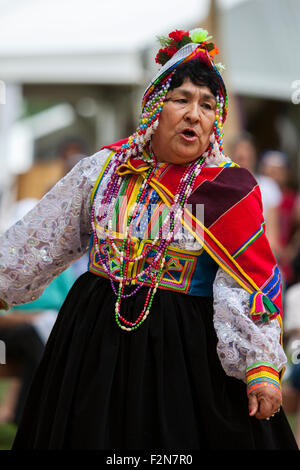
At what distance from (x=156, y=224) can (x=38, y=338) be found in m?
2.54

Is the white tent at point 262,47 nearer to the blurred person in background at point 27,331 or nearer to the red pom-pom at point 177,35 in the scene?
the blurred person in background at point 27,331

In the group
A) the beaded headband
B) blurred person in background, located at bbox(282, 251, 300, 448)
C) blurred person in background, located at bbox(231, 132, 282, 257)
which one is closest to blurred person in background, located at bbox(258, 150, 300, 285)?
blurred person in background, located at bbox(231, 132, 282, 257)

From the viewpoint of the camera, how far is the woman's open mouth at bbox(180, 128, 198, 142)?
104 inches

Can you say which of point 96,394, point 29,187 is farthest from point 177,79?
point 29,187

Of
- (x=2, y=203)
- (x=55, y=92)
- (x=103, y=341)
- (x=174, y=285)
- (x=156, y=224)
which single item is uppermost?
(x=55, y=92)

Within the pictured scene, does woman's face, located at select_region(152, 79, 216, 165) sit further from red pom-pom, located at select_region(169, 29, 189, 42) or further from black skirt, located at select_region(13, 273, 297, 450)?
black skirt, located at select_region(13, 273, 297, 450)

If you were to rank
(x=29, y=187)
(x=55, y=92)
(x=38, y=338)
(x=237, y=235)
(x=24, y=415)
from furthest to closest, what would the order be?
(x=55, y=92) < (x=29, y=187) < (x=38, y=338) < (x=24, y=415) < (x=237, y=235)

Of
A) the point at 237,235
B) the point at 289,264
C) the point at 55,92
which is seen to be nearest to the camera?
the point at 237,235

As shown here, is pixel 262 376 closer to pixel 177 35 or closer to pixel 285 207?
pixel 177 35

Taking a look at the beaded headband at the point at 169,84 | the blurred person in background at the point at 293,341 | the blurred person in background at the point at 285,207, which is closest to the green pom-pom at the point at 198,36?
the beaded headband at the point at 169,84

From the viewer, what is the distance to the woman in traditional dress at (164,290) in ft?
7.93

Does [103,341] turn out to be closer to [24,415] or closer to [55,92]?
[24,415]

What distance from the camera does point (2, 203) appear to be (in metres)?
8.00

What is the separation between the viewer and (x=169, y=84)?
268 cm
